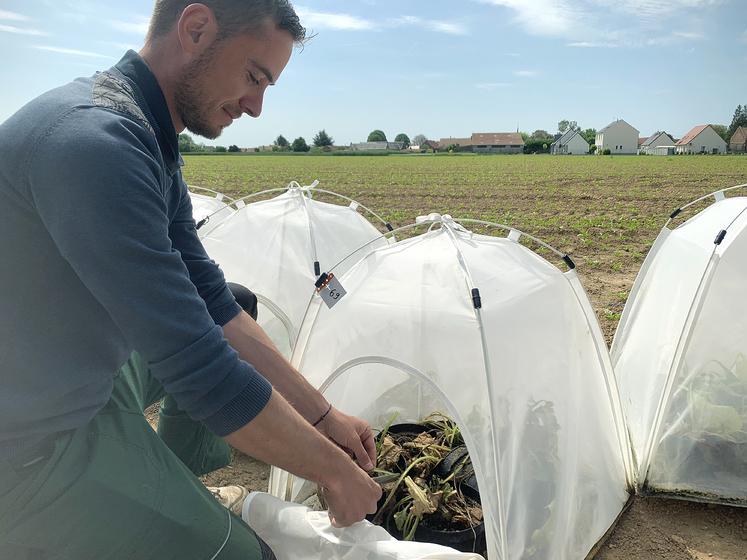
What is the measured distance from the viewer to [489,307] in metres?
2.71

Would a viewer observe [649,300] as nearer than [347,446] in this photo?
No

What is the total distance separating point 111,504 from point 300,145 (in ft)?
277

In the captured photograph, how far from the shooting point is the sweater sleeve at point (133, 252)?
1.34m

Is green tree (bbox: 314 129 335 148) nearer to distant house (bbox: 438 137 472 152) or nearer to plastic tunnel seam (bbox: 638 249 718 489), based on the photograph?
distant house (bbox: 438 137 472 152)

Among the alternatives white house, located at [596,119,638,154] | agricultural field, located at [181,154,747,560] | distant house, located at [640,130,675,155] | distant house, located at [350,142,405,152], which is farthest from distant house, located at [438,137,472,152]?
agricultural field, located at [181,154,747,560]

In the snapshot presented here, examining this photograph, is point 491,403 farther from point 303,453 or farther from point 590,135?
point 590,135

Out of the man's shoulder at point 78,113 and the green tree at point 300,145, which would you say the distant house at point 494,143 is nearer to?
the green tree at point 300,145

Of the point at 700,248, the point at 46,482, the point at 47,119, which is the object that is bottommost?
the point at 46,482

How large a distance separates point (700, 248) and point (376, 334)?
197cm

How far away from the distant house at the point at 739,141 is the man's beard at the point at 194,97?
82.3 metres

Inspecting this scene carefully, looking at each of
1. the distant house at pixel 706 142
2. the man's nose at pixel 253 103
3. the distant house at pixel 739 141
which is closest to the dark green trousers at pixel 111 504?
the man's nose at pixel 253 103

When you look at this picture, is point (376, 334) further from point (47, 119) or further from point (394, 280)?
point (47, 119)

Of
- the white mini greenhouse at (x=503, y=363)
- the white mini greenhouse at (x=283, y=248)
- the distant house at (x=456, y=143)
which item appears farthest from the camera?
the distant house at (x=456, y=143)

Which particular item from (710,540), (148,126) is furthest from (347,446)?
(710,540)
